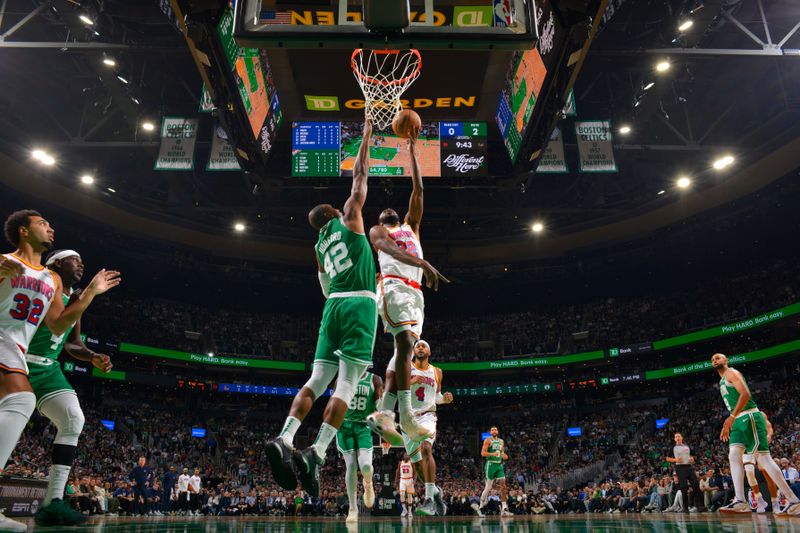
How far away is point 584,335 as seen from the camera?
3412cm

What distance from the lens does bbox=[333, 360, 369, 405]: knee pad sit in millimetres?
4582

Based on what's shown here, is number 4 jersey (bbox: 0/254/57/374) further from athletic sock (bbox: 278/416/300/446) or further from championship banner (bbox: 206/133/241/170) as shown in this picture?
championship banner (bbox: 206/133/241/170)

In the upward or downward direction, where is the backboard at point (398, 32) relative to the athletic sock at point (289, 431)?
upward

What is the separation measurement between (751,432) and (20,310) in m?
9.37

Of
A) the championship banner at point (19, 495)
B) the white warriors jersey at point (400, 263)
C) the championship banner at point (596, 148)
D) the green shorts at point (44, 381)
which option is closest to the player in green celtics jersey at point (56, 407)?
the green shorts at point (44, 381)

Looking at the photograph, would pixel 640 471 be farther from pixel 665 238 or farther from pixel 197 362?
pixel 197 362

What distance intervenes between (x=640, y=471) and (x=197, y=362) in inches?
835

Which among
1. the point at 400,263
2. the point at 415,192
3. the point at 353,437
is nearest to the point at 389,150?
the point at 353,437

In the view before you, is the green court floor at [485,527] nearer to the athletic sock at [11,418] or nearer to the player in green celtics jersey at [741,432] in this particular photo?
the athletic sock at [11,418]

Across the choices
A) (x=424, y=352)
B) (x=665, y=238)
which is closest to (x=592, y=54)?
(x=424, y=352)

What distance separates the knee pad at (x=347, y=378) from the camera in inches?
180

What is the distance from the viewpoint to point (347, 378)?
15.1ft

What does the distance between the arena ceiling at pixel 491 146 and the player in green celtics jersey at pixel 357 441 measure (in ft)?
32.2

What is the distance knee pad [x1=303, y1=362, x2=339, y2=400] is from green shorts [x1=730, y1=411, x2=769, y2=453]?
280 inches
